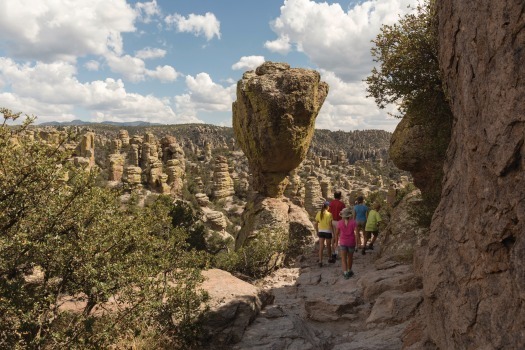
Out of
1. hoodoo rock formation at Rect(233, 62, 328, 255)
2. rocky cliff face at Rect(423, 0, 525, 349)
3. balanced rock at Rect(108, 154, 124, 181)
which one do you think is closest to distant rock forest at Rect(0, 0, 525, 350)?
rocky cliff face at Rect(423, 0, 525, 349)

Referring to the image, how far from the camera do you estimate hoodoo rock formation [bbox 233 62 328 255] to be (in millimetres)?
15539

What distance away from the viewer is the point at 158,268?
745cm

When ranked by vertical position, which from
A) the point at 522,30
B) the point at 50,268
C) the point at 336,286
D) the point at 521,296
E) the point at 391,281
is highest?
the point at 522,30

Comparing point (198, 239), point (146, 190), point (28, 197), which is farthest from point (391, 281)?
point (146, 190)

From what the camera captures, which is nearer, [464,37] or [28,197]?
[464,37]

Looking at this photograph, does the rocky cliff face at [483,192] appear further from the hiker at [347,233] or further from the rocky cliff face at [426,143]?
the hiker at [347,233]

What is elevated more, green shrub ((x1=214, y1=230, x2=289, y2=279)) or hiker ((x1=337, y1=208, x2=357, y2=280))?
hiker ((x1=337, y1=208, x2=357, y2=280))

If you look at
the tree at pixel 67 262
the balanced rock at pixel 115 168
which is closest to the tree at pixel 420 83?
the tree at pixel 67 262

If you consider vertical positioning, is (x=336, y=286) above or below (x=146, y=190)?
above

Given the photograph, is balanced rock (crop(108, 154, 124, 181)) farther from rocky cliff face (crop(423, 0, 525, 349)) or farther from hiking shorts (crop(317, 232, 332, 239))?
rocky cliff face (crop(423, 0, 525, 349))

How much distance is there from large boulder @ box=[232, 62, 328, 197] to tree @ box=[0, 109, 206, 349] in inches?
369

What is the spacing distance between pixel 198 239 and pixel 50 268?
13.7m

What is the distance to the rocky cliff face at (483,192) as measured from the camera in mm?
3605

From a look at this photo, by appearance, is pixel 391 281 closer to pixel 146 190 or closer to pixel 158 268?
pixel 158 268
